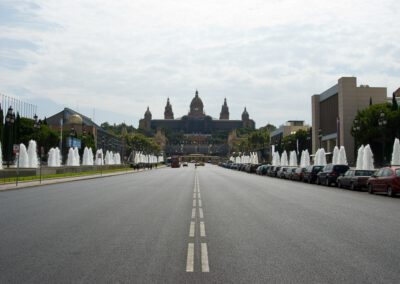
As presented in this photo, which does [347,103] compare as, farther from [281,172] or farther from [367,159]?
[281,172]

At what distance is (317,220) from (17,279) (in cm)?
890

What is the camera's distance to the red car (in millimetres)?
24719

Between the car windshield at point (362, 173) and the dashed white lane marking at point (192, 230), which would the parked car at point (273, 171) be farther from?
the dashed white lane marking at point (192, 230)

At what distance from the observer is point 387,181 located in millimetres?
25406

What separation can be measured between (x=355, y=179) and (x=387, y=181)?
19.1 ft

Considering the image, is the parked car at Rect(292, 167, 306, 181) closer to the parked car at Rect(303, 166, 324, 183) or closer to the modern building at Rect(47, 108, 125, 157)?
the parked car at Rect(303, 166, 324, 183)

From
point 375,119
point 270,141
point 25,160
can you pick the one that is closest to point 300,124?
point 270,141

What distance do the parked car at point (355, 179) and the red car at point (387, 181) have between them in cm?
255

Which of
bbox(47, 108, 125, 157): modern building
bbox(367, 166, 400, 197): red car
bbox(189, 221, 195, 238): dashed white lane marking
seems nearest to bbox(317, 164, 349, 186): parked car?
bbox(367, 166, 400, 197): red car

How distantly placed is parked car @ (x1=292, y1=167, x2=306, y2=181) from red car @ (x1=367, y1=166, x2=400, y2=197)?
18.0m

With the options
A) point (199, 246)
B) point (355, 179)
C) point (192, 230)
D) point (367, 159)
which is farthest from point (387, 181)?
point (367, 159)

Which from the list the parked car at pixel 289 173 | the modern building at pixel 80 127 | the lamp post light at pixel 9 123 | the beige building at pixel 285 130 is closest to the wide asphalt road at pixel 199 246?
the lamp post light at pixel 9 123

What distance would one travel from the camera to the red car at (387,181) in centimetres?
2472

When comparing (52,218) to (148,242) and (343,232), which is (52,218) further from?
(343,232)
